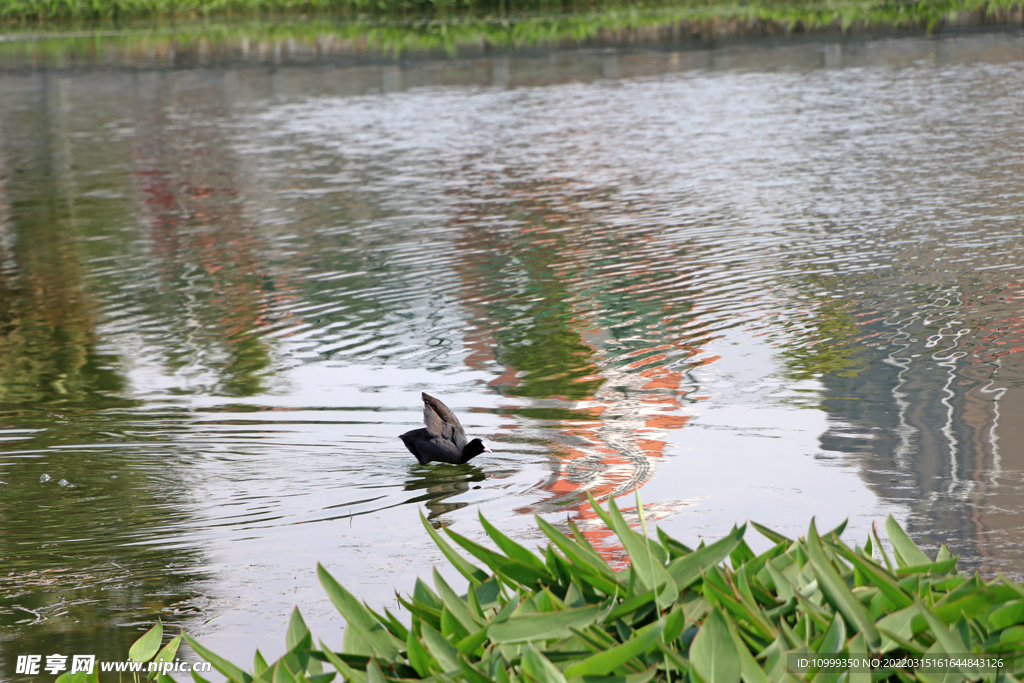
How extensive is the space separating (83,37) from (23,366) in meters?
26.1

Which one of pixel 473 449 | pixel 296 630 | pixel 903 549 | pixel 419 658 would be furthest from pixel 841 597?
pixel 473 449

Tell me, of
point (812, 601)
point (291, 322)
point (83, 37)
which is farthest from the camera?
point (83, 37)

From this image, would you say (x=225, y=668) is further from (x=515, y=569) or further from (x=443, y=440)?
(x=443, y=440)

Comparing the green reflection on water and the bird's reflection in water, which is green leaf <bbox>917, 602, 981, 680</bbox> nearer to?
the bird's reflection in water

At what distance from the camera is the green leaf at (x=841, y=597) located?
232 centimetres

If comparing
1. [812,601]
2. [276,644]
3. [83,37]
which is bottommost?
[276,644]

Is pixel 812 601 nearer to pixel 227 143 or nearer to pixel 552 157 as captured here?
pixel 552 157

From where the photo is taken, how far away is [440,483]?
14.4 feet

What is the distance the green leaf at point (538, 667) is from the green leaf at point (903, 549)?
36.2 inches

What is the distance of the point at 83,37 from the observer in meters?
29.7

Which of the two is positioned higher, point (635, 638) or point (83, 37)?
point (83, 37)

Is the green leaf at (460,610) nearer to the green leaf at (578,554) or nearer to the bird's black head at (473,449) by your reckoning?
the green leaf at (578,554)

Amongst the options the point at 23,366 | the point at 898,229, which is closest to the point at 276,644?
the point at 23,366

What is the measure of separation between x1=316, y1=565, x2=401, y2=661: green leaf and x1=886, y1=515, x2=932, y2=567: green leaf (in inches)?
45.3
